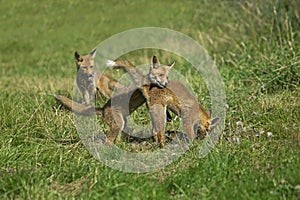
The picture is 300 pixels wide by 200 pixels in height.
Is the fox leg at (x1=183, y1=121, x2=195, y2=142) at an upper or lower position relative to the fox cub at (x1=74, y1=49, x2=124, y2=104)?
lower

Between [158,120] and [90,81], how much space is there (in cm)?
400

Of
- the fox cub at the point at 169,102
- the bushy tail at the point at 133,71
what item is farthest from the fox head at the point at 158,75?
the bushy tail at the point at 133,71

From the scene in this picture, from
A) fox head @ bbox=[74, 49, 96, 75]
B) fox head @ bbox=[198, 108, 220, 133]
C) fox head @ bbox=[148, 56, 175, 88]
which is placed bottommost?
fox head @ bbox=[198, 108, 220, 133]

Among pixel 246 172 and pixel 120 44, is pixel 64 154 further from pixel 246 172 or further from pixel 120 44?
pixel 120 44

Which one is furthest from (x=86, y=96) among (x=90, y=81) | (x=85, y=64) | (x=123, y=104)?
(x=123, y=104)

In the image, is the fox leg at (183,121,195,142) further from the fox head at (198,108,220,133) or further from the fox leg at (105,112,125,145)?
the fox leg at (105,112,125,145)

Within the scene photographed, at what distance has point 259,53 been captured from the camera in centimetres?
1030

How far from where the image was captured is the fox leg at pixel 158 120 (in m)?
6.29

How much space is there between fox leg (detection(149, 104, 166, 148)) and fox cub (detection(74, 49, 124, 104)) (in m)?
3.14

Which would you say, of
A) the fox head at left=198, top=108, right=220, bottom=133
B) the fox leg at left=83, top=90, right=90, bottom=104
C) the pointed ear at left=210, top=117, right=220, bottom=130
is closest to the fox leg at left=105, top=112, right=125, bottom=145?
the fox head at left=198, top=108, right=220, bottom=133

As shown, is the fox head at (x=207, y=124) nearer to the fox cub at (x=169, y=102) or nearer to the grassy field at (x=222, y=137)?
the fox cub at (x=169, y=102)

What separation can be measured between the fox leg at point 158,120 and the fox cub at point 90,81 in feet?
10.3

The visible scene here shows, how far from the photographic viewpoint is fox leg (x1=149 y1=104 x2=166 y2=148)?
6.29 m

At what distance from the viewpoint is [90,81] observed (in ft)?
33.4
